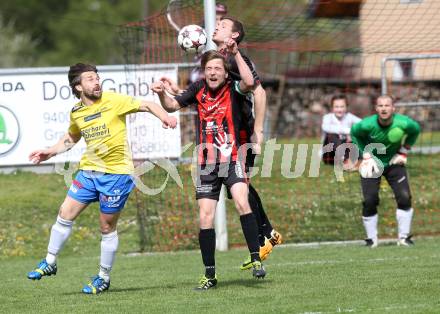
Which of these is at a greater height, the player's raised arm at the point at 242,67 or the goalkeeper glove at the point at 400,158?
the player's raised arm at the point at 242,67

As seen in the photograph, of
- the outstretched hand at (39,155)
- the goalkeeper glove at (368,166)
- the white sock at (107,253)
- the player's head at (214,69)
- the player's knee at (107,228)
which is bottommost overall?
the white sock at (107,253)

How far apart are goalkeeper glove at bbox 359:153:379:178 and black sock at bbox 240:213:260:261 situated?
4286 millimetres

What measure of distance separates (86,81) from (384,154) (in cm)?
528

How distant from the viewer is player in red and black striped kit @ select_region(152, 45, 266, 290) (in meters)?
8.59

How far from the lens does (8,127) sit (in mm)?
15453

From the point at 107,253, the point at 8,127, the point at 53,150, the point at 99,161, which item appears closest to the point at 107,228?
the point at 107,253

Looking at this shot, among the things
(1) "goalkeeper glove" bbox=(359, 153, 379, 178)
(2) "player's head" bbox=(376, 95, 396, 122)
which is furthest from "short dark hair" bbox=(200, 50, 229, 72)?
(1) "goalkeeper glove" bbox=(359, 153, 379, 178)

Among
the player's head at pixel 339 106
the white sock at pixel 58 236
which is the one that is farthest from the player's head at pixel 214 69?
the player's head at pixel 339 106

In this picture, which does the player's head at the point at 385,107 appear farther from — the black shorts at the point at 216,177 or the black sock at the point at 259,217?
the black shorts at the point at 216,177

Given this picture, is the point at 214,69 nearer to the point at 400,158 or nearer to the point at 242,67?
the point at 242,67

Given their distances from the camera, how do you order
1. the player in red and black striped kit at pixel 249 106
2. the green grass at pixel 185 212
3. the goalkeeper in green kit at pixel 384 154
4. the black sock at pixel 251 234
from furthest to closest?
the green grass at pixel 185 212 < the goalkeeper in green kit at pixel 384 154 < the player in red and black striped kit at pixel 249 106 < the black sock at pixel 251 234

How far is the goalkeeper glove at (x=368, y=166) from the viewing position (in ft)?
41.4

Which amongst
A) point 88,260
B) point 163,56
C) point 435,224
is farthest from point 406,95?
point 88,260

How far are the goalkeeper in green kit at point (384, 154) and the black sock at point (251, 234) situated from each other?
14.1ft
